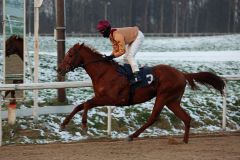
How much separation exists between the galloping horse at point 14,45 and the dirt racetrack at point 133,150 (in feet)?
8.81

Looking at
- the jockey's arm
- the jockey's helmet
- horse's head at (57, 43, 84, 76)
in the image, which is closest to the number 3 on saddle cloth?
the jockey's arm

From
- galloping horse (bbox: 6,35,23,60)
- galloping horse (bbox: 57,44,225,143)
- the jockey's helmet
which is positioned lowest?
galloping horse (bbox: 57,44,225,143)

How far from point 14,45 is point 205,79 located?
3986 millimetres

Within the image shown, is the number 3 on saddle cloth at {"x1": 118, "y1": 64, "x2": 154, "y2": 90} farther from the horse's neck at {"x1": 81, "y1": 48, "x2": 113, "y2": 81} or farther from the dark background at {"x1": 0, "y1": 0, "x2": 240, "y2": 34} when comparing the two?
the dark background at {"x1": 0, "y1": 0, "x2": 240, "y2": 34}

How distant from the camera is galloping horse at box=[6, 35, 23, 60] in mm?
11352

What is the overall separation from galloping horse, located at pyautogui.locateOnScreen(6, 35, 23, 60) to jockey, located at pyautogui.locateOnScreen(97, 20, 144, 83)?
2747 mm

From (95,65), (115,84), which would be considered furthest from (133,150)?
(95,65)

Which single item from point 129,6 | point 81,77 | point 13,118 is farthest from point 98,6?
point 13,118

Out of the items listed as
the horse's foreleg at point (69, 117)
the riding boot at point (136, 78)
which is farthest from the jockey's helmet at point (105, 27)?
the horse's foreleg at point (69, 117)

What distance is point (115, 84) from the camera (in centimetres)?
913

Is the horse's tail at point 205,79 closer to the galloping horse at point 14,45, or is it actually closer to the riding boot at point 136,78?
the riding boot at point 136,78

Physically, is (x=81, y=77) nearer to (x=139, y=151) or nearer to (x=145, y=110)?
(x=145, y=110)

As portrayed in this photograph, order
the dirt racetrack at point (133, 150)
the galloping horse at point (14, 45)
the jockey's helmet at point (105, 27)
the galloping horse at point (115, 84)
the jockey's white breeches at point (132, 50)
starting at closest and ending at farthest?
the dirt racetrack at point (133, 150), the galloping horse at point (115, 84), the jockey's helmet at point (105, 27), the jockey's white breeches at point (132, 50), the galloping horse at point (14, 45)

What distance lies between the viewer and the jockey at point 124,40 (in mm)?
9148
